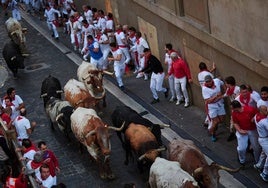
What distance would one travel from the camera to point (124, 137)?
16938 millimetres

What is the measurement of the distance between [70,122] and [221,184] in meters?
4.84

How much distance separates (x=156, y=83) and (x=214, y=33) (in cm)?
327

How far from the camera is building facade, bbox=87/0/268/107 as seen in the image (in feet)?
52.1

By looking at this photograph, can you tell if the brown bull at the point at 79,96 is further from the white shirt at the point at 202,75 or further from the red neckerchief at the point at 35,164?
the red neckerchief at the point at 35,164

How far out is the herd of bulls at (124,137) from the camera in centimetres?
1391

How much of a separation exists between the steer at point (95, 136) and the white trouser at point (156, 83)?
3532mm

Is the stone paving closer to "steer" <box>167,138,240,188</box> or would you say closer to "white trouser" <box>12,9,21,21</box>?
"steer" <box>167,138,240,188</box>

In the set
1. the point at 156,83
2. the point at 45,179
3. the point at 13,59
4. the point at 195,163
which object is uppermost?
the point at 195,163

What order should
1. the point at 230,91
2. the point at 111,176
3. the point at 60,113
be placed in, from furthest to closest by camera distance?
the point at 60,113 < the point at 230,91 < the point at 111,176

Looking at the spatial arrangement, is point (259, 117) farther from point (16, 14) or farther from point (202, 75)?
point (16, 14)

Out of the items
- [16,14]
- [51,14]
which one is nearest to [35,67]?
[51,14]

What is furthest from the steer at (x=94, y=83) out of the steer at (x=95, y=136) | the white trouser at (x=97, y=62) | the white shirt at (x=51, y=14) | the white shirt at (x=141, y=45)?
the white shirt at (x=51, y=14)

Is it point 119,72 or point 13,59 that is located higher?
point 13,59

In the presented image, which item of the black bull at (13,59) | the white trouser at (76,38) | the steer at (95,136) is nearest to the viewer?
the steer at (95,136)
